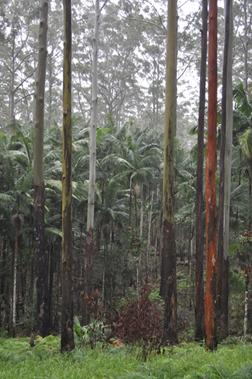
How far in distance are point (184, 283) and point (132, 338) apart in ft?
61.8

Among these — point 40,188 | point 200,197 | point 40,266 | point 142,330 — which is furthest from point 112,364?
point 200,197

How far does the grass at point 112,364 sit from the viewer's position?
5.15 metres

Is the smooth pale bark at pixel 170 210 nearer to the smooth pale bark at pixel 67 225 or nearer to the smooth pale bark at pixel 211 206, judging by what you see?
the smooth pale bark at pixel 211 206

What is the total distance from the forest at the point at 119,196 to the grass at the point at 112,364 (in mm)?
241

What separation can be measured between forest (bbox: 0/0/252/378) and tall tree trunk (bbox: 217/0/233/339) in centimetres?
4

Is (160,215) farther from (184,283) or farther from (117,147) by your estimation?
(117,147)

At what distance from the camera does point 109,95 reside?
113 feet

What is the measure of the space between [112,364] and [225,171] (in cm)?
860

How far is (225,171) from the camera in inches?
509

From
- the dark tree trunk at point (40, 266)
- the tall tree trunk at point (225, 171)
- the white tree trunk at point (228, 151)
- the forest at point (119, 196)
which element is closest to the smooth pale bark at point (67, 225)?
the forest at point (119, 196)

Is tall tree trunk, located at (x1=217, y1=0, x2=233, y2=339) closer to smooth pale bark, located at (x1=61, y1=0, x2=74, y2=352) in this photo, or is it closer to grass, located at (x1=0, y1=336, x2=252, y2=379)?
grass, located at (x1=0, y1=336, x2=252, y2=379)

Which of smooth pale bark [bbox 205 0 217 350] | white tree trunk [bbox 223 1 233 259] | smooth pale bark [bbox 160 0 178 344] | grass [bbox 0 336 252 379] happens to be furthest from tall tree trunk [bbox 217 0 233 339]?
grass [bbox 0 336 252 379]

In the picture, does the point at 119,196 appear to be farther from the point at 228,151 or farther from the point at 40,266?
the point at 40,266

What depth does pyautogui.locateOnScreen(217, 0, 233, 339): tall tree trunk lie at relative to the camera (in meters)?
12.0
